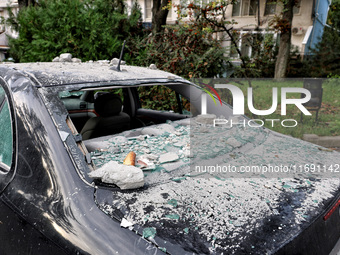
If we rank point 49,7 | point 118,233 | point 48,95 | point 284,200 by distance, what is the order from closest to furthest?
point 118,233
point 284,200
point 48,95
point 49,7

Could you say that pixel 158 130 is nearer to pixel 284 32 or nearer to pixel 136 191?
pixel 136 191

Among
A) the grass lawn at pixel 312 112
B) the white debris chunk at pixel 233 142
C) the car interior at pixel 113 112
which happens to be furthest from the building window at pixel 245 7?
the white debris chunk at pixel 233 142

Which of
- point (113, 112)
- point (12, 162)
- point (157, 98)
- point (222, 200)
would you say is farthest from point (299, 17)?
point (12, 162)

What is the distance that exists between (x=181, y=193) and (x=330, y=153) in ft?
4.40

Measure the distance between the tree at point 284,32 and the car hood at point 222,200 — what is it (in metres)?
7.90

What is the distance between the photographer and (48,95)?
5.65 feet

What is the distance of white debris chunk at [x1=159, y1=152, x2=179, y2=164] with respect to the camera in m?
1.83

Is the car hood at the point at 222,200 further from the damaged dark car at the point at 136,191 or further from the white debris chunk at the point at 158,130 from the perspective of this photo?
→ the white debris chunk at the point at 158,130

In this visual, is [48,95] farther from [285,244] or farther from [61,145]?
[285,244]

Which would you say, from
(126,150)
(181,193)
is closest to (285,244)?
(181,193)

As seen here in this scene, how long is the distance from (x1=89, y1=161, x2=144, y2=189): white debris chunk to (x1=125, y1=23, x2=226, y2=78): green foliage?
176 inches

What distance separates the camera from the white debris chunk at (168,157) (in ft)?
6.00

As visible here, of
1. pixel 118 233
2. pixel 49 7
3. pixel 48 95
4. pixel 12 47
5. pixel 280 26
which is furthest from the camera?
pixel 280 26

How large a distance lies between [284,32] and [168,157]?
28.3ft
